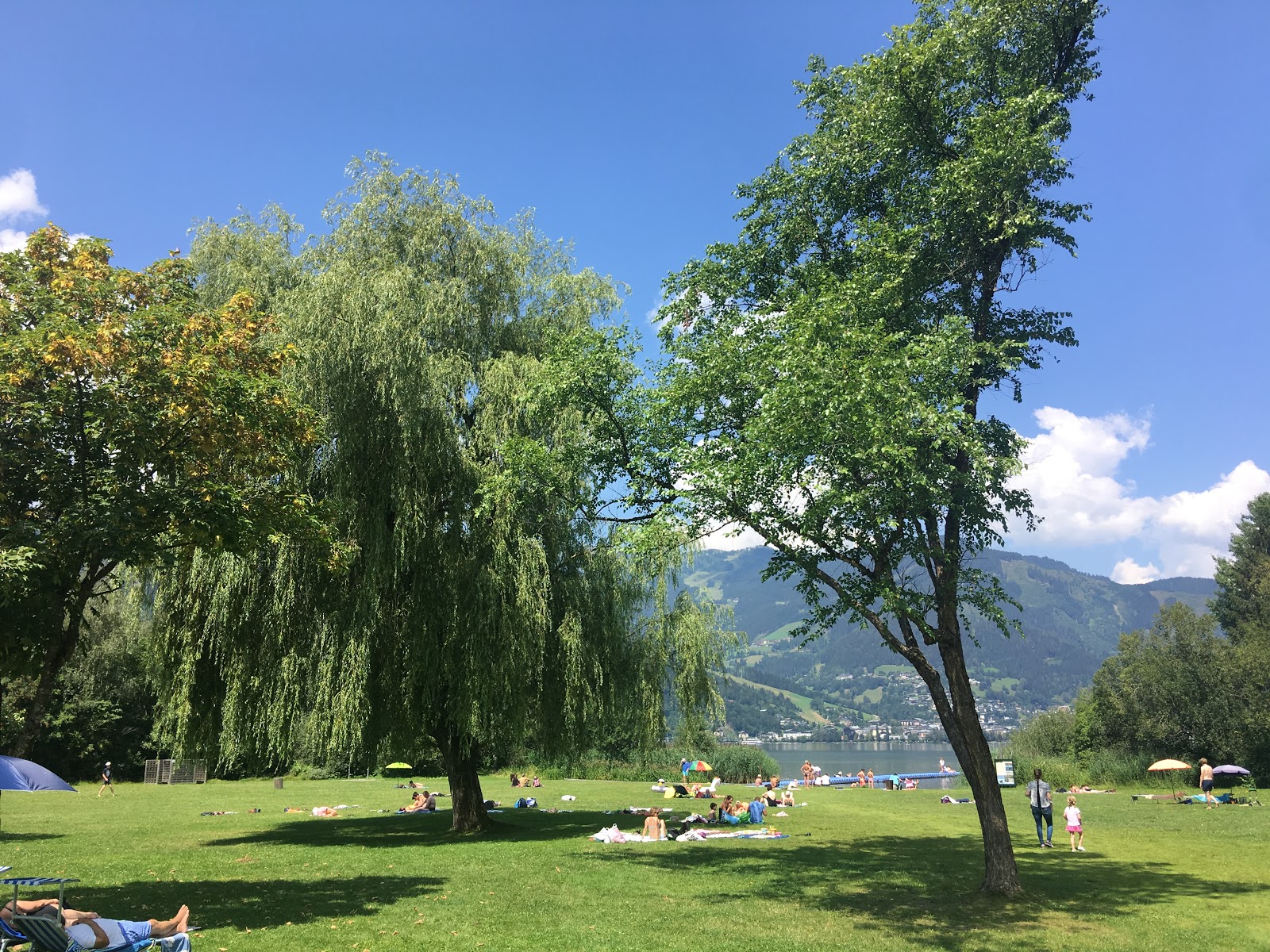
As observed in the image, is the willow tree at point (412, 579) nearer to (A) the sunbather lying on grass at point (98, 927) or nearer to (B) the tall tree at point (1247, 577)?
(A) the sunbather lying on grass at point (98, 927)

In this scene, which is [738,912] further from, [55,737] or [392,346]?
[55,737]

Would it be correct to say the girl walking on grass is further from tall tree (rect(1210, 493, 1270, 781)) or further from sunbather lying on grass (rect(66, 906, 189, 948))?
tall tree (rect(1210, 493, 1270, 781))

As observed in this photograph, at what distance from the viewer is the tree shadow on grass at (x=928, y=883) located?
11.7 m

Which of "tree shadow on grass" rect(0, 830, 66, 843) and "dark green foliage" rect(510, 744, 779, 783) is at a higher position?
"tree shadow on grass" rect(0, 830, 66, 843)

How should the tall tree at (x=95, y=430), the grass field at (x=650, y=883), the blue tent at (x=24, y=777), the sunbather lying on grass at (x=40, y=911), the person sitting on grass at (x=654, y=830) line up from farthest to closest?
the person sitting on grass at (x=654, y=830) < the grass field at (x=650, y=883) < the tall tree at (x=95, y=430) < the blue tent at (x=24, y=777) < the sunbather lying on grass at (x=40, y=911)

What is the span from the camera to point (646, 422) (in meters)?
16.0

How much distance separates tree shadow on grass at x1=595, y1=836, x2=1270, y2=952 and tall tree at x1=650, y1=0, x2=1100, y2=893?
3.95 ft

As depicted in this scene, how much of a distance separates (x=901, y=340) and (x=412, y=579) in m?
12.7

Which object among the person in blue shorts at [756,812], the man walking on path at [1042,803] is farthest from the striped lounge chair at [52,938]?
the person in blue shorts at [756,812]

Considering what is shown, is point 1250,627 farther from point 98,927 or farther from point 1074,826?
point 98,927

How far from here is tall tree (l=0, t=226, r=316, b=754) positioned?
34.0 feet

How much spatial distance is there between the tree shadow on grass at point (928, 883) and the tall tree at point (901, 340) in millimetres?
1204

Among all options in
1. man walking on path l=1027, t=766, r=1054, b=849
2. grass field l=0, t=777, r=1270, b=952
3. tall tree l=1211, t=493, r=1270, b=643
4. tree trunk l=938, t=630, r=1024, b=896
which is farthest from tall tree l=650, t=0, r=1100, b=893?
tall tree l=1211, t=493, r=1270, b=643

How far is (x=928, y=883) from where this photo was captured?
1451cm
